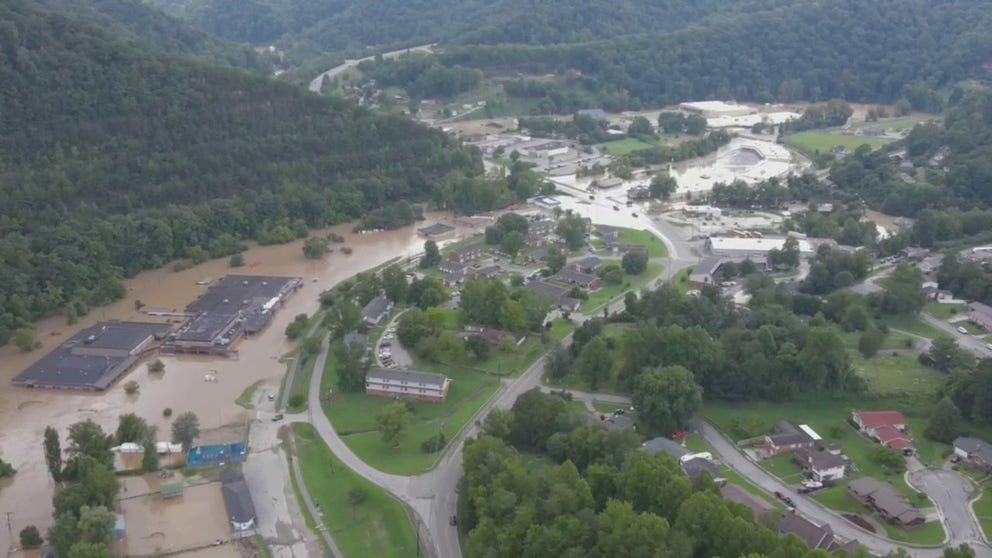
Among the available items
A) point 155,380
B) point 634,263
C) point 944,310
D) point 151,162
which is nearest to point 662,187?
point 634,263

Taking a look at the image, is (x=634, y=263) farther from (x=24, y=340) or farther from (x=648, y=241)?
(x=24, y=340)

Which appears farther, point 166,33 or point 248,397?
point 166,33

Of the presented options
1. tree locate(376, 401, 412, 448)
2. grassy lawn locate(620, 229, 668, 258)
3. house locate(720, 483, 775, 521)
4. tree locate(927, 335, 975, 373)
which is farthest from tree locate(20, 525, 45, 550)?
grassy lawn locate(620, 229, 668, 258)

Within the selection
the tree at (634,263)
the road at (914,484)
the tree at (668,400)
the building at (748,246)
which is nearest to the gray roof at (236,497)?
the tree at (668,400)

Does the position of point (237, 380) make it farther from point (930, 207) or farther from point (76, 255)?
point (930, 207)

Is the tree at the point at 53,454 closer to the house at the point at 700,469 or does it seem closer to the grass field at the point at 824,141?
the house at the point at 700,469
